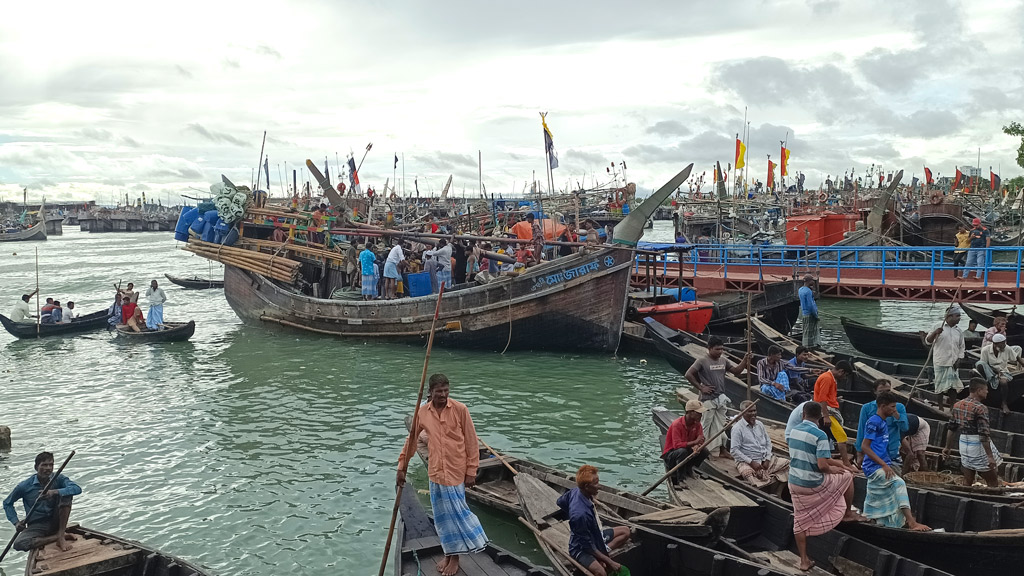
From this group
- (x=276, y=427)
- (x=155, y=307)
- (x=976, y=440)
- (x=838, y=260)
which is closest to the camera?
(x=976, y=440)

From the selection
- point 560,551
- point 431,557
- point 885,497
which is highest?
point 885,497

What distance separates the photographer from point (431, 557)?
646 centimetres

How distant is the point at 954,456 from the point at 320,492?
7.97 meters

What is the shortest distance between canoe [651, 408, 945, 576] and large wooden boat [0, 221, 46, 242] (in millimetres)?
91408

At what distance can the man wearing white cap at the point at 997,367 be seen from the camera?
1143 cm

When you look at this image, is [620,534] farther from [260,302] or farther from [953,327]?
[260,302]

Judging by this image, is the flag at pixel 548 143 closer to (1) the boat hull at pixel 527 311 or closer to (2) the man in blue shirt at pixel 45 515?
(1) the boat hull at pixel 527 311

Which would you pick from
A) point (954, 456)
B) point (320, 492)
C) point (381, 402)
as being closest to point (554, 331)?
point (381, 402)

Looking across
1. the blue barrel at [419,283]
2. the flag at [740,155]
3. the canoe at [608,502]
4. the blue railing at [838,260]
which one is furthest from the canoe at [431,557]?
the flag at [740,155]

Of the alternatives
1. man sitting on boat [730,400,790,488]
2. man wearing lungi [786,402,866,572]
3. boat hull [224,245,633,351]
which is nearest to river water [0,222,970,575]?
boat hull [224,245,633,351]

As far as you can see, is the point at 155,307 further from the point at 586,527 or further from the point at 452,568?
the point at 586,527

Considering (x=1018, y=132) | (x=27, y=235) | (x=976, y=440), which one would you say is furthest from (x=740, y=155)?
(x=27, y=235)

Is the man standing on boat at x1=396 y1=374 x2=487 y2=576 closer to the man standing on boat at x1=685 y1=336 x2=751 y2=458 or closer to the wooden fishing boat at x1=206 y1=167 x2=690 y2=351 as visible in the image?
the man standing on boat at x1=685 y1=336 x2=751 y2=458

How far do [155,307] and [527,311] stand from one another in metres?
11.1
